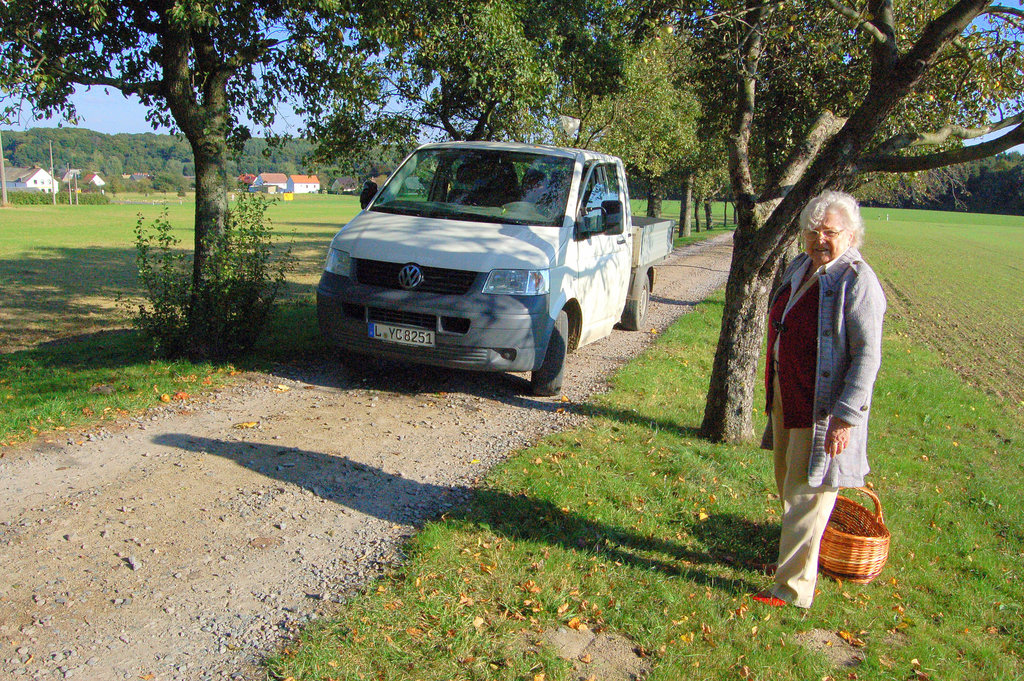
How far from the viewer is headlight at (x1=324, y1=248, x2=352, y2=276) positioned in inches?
272

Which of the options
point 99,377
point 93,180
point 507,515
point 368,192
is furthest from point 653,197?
point 93,180

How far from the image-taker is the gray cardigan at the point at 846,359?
11.6ft

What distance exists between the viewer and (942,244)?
49875 mm

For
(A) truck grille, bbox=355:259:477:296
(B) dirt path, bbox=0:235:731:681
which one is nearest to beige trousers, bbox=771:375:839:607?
(B) dirt path, bbox=0:235:731:681

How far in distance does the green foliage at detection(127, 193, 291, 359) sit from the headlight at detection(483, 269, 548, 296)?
240 cm

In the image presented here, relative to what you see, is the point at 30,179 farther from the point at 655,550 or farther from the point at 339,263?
the point at 655,550

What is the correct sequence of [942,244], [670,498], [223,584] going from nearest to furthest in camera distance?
[223,584] < [670,498] < [942,244]

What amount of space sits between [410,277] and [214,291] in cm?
212

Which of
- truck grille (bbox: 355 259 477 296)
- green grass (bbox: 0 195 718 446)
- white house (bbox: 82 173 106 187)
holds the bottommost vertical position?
green grass (bbox: 0 195 718 446)

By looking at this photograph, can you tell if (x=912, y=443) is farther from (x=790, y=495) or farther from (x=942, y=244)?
(x=942, y=244)

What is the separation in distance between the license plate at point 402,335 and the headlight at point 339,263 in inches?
23.1

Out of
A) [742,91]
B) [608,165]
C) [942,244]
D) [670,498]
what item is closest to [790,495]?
[670,498]

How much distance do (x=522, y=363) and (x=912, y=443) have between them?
13.1 feet

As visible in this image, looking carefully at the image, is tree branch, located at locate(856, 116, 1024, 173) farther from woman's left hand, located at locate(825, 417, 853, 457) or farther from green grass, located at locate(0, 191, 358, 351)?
green grass, located at locate(0, 191, 358, 351)
